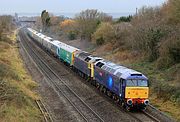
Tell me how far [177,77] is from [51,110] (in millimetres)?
11795

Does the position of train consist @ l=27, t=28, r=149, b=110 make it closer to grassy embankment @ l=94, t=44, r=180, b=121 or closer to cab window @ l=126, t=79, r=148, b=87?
cab window @ l=126, t=79, r=148, b=87

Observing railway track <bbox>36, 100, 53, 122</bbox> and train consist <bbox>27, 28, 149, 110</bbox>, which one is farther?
train consist <bbox>27, 28, 149, 110</bbox>

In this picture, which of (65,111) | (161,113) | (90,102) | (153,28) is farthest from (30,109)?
(153,28)

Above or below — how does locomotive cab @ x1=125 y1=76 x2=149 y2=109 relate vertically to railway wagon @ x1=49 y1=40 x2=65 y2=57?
above

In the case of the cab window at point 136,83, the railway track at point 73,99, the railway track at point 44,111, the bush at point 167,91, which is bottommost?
the railway track at point 73,99

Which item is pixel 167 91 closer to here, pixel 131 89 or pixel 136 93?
pixel 136 93

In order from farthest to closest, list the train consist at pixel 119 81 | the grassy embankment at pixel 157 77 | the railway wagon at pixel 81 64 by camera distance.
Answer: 1. the railway wagon at pixel 81 64
2. the grassy embankment at pixel 157 77
3. the train consist at pixel 119 81

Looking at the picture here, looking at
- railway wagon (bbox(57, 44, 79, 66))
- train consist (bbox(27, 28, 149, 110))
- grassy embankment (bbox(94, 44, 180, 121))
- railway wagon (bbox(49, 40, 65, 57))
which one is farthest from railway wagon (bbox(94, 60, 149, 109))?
railway wagon (bbox(49, 40, 65, 57))

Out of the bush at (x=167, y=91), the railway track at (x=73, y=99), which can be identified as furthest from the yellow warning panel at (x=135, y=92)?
the bush at (x=167, y=91)

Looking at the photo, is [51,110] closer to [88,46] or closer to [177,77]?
[177,77]

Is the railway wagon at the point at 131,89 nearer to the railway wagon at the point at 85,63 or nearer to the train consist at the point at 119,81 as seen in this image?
the train consist at the point at 119,81

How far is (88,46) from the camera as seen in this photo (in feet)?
248

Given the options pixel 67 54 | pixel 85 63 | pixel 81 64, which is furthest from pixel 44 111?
pixel 67 54

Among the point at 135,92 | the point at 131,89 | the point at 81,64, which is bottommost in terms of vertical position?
the point at 81,64
